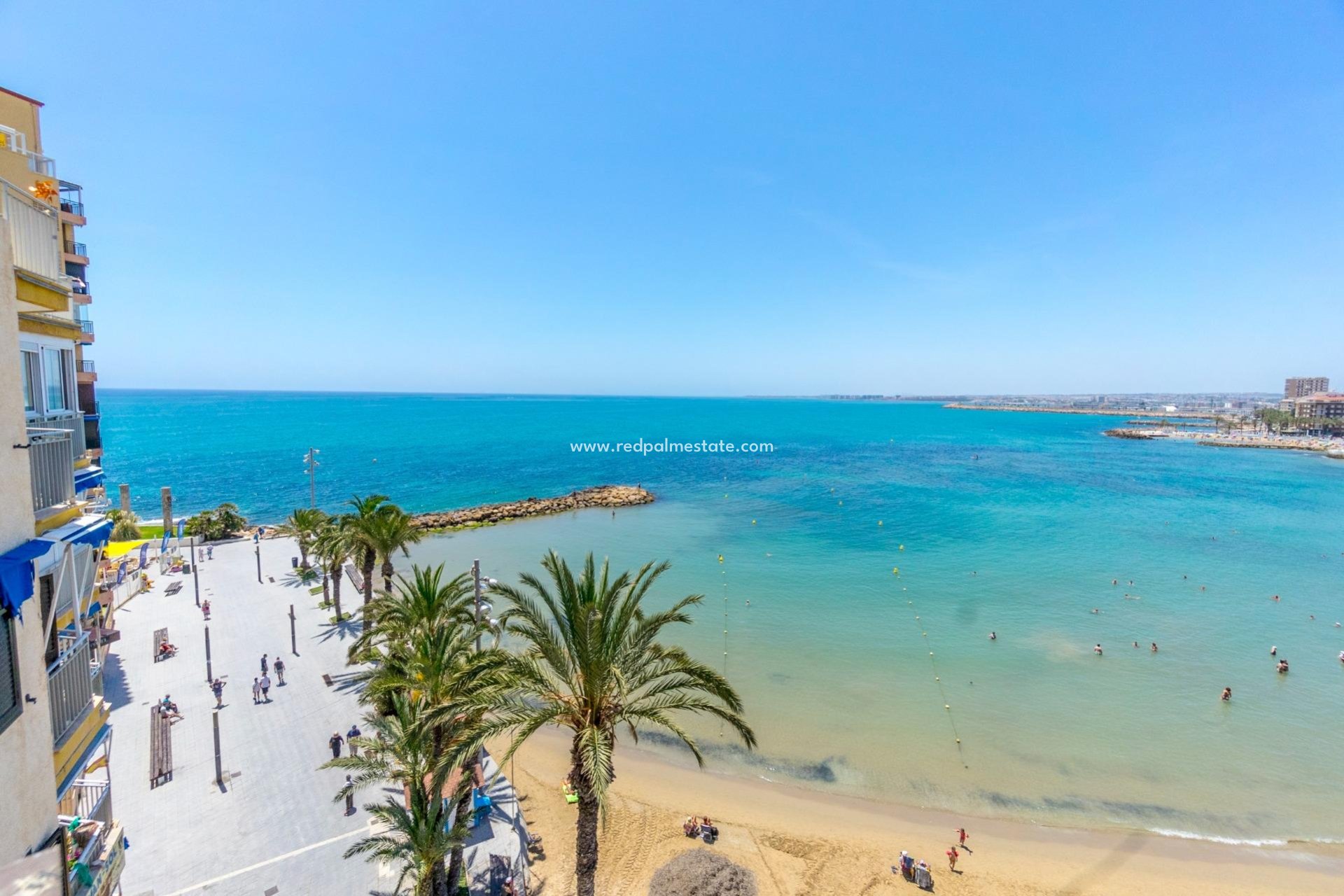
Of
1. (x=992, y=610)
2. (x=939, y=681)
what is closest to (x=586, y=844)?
(x=939, y=681)

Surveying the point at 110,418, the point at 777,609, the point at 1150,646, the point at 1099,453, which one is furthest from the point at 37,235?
the point at 110,418

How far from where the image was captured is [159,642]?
2217 centimetres

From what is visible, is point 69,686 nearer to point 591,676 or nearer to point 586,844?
point 591,676

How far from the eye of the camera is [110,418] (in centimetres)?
15700

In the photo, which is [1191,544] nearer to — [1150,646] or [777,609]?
[1150,646]

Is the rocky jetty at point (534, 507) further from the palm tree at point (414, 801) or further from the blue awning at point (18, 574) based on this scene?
the blue awning at point (18, 574)

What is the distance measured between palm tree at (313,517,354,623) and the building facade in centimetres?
1562

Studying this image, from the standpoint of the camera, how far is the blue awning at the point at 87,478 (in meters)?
7.52

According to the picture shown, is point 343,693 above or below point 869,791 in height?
above

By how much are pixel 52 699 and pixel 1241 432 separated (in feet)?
710

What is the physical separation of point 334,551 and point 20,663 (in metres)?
19.5

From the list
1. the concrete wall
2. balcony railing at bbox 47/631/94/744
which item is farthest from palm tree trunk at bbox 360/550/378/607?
the concrete wall

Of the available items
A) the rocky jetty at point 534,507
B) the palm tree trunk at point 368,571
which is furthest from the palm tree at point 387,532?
the rocky jetty at point 534,507

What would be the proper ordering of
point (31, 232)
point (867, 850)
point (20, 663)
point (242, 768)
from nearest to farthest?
point (20, 663) < point (31, 232) < point (242, 768) < point (867, 850)
